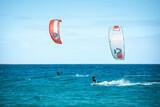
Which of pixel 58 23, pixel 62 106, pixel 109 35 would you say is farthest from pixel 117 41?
pixel 62 106

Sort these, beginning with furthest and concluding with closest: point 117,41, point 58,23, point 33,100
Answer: point 33,100 → point 58,23 → point 117,41

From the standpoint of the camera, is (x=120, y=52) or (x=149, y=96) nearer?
(x=120, y=52)

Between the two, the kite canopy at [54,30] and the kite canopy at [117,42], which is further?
the kite canopy at [54,30]

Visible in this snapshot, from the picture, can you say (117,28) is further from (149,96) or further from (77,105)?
(149,96)

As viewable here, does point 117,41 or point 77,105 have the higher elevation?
point 117,41

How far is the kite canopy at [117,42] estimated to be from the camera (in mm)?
14312

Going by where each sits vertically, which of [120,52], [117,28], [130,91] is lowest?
[130,91]

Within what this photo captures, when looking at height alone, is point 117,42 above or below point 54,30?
below

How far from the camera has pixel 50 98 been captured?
1931 cm

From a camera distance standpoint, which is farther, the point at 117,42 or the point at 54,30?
the point at 54,30

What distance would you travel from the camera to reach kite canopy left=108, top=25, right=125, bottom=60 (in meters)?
14.3

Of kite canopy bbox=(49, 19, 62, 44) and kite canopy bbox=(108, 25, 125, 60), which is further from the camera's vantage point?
kite canopy bbox=(49, 19, 62, 44)

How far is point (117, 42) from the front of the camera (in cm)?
1436

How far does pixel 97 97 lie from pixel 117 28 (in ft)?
21.8
